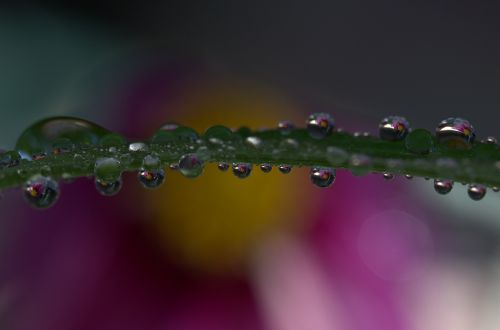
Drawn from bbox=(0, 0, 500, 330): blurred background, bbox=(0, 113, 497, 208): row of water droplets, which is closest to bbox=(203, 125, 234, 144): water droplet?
bbox=(0, 113, 497, 208): row of water droplets

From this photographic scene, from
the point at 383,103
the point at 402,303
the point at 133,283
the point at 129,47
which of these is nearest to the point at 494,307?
the point at 402,303

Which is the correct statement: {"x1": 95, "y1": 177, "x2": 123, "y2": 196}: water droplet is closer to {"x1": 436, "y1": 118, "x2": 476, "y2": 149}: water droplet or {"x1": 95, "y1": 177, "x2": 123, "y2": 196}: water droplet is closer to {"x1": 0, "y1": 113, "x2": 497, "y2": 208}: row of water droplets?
{"x1": 0, "y1": 113, "x2": 497, "y2": 208}: row of water droplets

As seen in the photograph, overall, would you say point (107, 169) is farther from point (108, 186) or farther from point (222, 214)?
point (222, 214)

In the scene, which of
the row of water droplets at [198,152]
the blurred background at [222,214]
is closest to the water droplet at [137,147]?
the row of water droplets at [198,152]

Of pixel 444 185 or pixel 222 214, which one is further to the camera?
pixel 222 214

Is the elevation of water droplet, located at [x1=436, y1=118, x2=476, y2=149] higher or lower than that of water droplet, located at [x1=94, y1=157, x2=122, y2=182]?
higher

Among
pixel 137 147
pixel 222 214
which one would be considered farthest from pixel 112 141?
pixel 222 214
